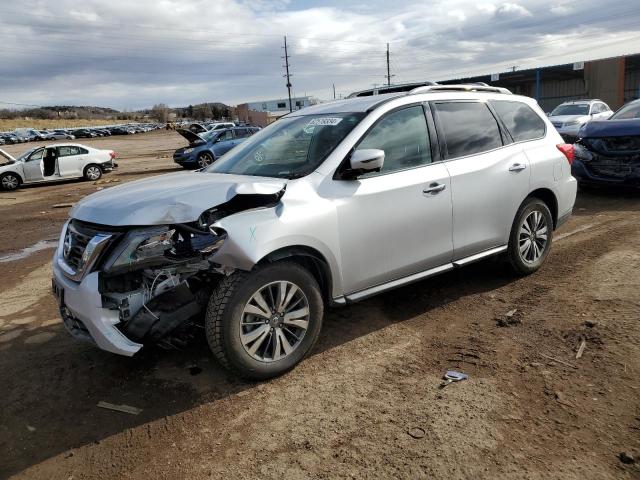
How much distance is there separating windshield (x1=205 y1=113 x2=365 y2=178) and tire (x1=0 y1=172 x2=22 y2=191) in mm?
16370

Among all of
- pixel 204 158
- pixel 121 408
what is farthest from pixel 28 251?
pixel 204 158

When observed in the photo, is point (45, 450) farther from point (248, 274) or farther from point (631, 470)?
point (631, 470)

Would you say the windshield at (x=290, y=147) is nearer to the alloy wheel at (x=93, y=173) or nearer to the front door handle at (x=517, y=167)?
the front door handle at (x=517, y=167)

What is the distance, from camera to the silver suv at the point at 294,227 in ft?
10.4

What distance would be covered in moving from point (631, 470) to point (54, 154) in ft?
67.0

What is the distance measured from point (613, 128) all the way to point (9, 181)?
60.4ft

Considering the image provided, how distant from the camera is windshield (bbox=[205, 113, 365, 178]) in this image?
380cm

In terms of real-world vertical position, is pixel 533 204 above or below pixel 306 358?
above

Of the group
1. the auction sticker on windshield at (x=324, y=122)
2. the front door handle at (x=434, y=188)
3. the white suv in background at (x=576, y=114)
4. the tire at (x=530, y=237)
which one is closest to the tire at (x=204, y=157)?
the white suv in background at (x=576, y=114)

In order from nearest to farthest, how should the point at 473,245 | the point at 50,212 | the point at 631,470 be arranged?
the point at 631,470, the point at 473,245, the point at 50,212

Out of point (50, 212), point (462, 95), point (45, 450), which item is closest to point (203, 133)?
point (50, 212)

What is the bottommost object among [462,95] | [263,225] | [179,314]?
[179,314]

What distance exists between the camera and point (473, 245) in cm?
445

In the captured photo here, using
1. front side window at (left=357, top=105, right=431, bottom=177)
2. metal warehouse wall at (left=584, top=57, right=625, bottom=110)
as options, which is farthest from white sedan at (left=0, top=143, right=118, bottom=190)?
metal warehouse wall at (left=584, top=57, right=625, bottom=110)
